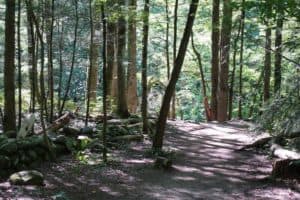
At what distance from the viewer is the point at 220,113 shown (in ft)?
70.5

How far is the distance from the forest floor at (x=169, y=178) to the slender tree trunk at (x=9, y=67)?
74.3 inches

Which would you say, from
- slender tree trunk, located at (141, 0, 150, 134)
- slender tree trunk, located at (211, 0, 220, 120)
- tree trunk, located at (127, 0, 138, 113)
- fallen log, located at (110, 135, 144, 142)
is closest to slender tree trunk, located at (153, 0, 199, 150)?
fallen log, located at (110, 135, 144, 142)

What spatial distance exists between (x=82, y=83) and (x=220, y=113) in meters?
9.78

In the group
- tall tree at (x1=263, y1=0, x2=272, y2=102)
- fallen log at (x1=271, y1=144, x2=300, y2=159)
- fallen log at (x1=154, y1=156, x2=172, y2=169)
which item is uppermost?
tall tree at (x1=263, y1=0, x2=272, y2=102)

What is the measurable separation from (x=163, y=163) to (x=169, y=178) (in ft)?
2.68

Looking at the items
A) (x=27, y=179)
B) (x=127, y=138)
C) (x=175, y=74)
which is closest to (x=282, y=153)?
(x=175, y=74)

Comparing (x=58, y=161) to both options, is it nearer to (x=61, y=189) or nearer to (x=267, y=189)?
(x=61, y=189)

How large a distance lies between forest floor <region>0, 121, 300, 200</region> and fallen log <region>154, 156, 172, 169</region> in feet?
0.48

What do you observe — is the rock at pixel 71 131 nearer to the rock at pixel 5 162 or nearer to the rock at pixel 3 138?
the rock at pixel 3 138

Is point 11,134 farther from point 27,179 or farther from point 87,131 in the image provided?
point 27,179

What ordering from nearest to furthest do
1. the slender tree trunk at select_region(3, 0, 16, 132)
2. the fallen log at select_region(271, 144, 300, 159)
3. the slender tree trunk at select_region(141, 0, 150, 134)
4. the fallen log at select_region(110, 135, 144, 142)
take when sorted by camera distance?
the fallen log at select_region(271, 144, 300, 159)
the slender tree trunk at select_region(3, 0, 16, 132)
the fallen log at select_region(110, 135, 144, 142)
the slender tree trunk at select_region(141, 0, 150, 134)

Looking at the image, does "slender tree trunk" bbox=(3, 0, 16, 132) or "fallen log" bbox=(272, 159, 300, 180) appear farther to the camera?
"slender tree trunk" bbox=(3, 0, 16, 132)

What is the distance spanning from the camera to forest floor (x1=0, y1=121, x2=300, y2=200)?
868 centimetres

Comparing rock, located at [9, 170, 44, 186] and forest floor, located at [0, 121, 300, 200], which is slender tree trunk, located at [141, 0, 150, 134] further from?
rock, located at [9, 170, 44, 186]
